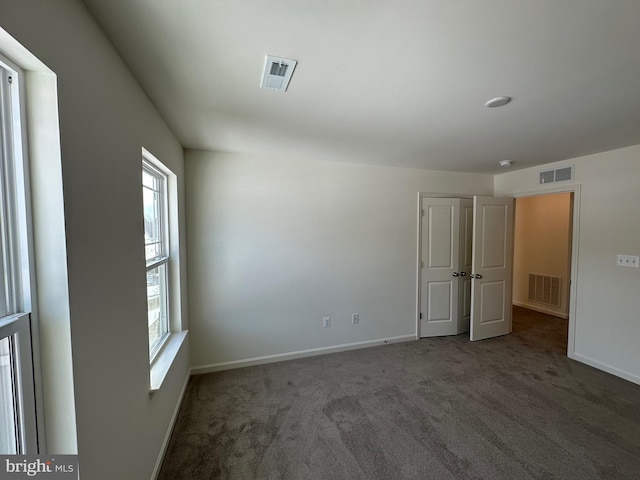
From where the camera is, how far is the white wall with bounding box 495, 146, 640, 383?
260cm

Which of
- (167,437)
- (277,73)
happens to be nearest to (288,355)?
(167,437)

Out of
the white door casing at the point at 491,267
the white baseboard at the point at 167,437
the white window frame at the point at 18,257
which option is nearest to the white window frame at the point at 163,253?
the white baseboard at the point at 167,437

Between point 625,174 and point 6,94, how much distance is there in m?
4.46

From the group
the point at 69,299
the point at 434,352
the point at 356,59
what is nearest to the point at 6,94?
the point at 69,299

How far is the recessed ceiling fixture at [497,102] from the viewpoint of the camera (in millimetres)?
1568

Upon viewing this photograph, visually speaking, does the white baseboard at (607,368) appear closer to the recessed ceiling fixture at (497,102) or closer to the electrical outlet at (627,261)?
the electrical outlet at (627,261)

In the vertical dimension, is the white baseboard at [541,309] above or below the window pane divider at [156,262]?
below

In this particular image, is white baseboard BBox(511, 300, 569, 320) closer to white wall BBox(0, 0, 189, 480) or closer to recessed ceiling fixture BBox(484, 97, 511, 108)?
recessed ceiling fixture BBox(484, 97, 511, 108)

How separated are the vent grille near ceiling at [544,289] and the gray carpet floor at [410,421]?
205cm

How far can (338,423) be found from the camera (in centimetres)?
202

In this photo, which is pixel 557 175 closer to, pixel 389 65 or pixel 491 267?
pixel 491 267

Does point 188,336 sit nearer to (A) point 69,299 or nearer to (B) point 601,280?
(A) point 69,299

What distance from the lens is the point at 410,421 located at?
2.04 meters

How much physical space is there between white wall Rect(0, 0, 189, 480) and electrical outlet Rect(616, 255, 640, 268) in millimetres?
4322
